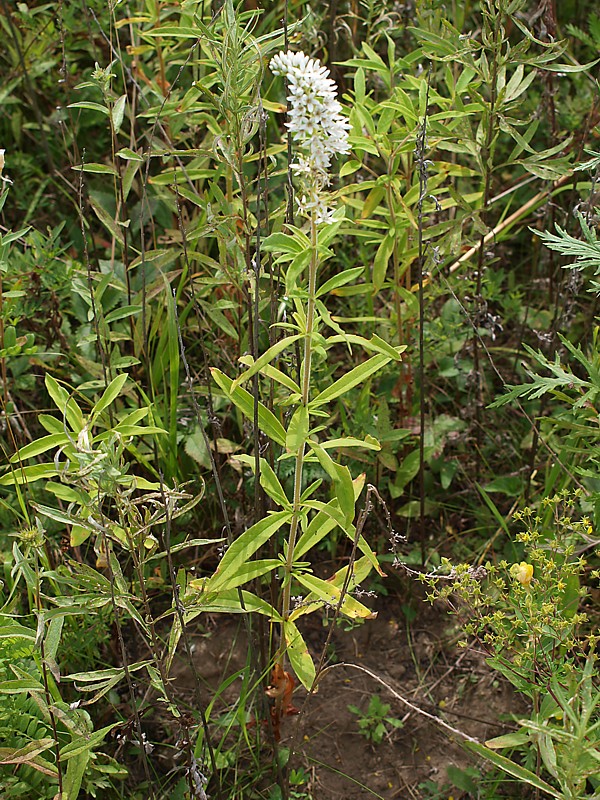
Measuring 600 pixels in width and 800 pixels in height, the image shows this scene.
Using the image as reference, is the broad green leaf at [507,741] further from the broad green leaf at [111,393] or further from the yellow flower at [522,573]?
the broad green leaf at [111,393]

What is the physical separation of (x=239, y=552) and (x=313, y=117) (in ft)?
2.49

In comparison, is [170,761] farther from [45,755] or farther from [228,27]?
[228,27]

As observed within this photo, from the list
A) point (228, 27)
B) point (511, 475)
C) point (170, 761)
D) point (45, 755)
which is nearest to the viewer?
point (228, 27)

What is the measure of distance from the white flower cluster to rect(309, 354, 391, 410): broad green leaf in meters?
0.31

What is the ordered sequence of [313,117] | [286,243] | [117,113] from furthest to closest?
[117,113], [286,243], [313,117]

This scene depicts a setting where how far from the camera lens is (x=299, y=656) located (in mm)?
1667

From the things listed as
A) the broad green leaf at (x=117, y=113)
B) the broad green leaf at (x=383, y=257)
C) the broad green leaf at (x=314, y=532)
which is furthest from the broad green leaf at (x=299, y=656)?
the broad green leaf at (x=117, y=113)

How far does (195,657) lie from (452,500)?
81 centimetres

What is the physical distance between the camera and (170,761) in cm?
188

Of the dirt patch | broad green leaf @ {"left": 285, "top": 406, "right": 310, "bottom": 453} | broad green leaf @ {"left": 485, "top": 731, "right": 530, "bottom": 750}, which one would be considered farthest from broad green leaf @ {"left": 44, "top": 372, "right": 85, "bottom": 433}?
broad green leaf @ {"left": 485, "top": 731, "right": 530, "bottom": 750}

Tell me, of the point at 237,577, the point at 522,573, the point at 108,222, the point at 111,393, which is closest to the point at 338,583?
the point at 237,577

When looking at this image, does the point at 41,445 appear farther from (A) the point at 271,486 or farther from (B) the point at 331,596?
(B) the point at 331,596

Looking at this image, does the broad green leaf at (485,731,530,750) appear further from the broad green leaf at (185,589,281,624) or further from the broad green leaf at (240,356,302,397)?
the broad green leaf at (240,356,302,397)

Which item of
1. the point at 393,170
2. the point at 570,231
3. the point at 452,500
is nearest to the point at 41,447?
the point at 393,170
